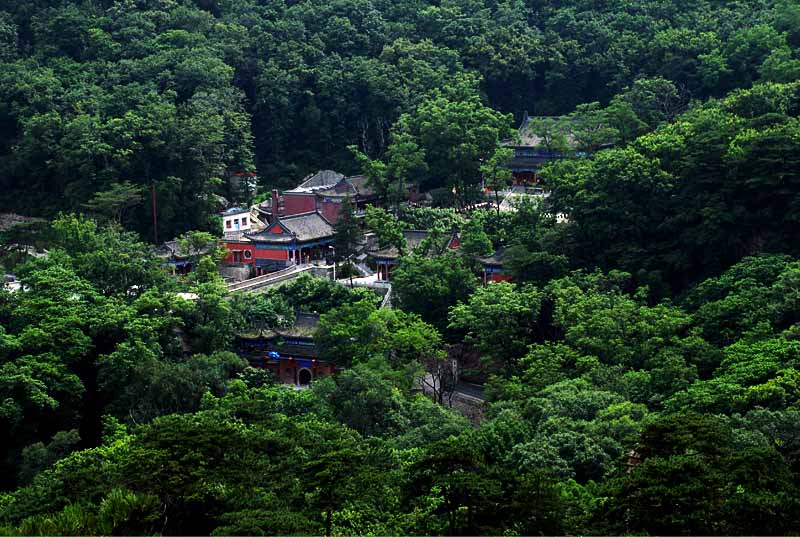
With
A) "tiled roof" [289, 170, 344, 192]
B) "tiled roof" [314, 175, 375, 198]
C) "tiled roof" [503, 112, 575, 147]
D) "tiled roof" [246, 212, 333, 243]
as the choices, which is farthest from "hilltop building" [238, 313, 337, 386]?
"tiled roof" [503, 112, 575, 147]

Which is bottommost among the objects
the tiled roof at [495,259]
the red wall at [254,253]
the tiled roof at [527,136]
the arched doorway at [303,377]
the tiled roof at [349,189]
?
the arched doorway at [303,377]

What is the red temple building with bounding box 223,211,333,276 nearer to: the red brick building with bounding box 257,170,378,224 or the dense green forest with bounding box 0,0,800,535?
the red brick building with bounding box 257,170,378,224

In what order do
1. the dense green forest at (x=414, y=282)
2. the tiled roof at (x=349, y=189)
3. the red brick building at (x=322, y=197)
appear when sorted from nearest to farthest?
the dense green forest at (x=414, y=282)
the red brick building at (x=322, y=197)
the tiled roof at (x=349, y=189)

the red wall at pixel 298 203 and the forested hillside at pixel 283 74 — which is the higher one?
the forested hillside at pixel 283 74

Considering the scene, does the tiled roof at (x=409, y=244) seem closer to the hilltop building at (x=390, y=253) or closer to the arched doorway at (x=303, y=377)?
the hilltop building at (x=390, y=253)

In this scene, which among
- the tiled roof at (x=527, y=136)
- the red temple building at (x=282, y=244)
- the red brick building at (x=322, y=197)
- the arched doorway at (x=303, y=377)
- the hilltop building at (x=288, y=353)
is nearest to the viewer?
the hilltop building at (x=288, y=353)

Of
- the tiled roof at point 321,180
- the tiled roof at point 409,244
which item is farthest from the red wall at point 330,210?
the tiled roof at point 409,244

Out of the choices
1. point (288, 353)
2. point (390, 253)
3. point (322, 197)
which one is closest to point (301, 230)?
point (322, 197)
